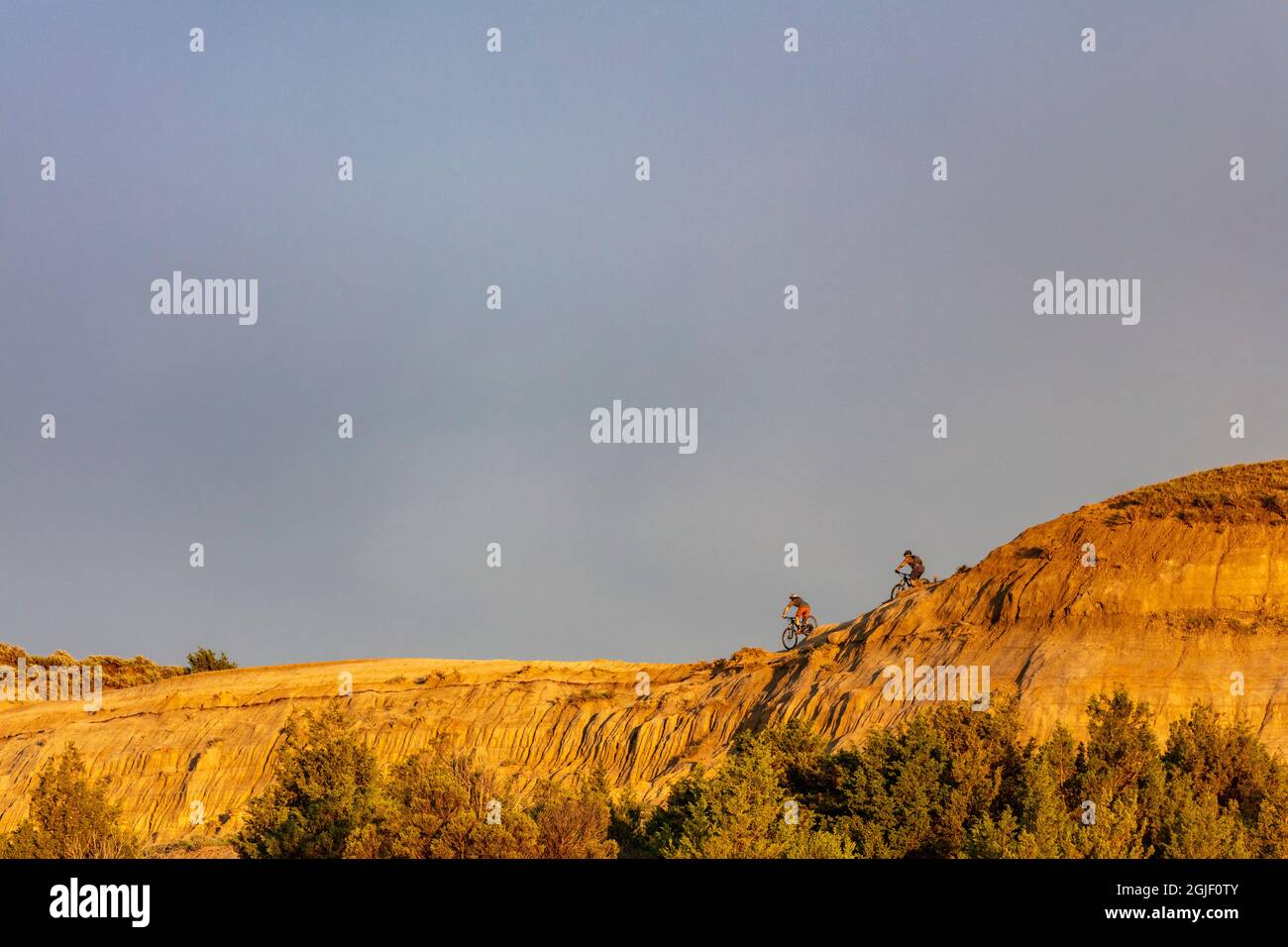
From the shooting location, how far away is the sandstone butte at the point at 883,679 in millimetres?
49031

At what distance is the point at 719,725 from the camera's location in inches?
2287

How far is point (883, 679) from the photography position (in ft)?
174

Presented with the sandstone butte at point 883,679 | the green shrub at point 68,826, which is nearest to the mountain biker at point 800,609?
the sandstone butte at point 883,679

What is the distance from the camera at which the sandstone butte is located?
4903 cm
